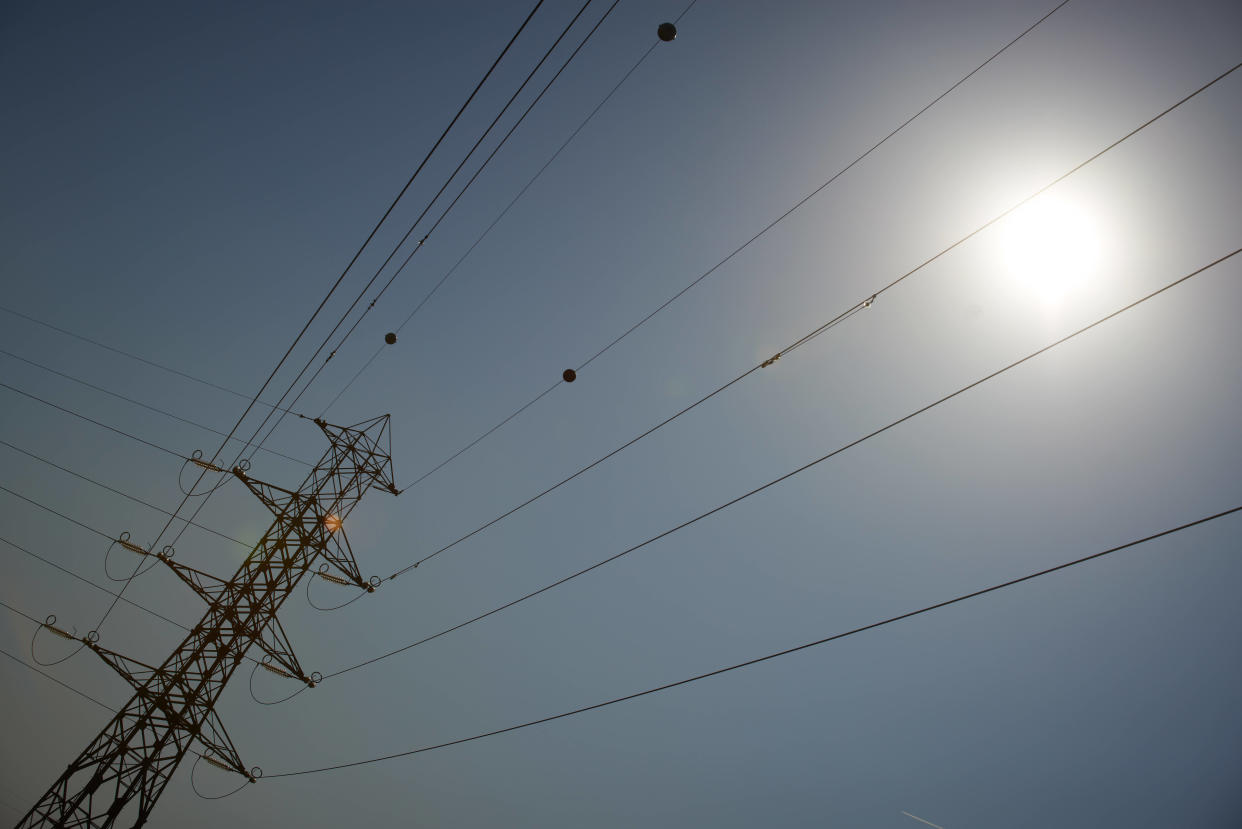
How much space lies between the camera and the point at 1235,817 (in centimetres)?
1158

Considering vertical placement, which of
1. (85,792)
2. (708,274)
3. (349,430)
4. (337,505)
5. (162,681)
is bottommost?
(85,792)

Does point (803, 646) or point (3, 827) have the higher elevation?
point (803, 646)

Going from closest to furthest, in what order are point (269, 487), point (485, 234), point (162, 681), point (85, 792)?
point (85, 792), point (162, 681), point (269, 487), point (485, 234)

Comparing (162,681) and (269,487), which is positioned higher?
(269,487)

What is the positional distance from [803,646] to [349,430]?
9.43 meters

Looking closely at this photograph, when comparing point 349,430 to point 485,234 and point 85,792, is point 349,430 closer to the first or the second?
point 485,234

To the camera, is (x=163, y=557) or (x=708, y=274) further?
(x=708, y=274)

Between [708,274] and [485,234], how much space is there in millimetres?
5051

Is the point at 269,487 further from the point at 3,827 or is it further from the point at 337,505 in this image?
the point at 3,827

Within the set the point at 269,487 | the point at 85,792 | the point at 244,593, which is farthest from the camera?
the point at 269,487

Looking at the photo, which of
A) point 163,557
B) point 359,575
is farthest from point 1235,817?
point 163,557

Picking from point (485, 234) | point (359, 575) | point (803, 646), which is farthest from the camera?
point (485, 234)

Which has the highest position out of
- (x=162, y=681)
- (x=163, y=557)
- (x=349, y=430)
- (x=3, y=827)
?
(x=349, y=430)

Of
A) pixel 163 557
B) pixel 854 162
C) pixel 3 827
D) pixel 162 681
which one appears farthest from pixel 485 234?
pixel 3 827
